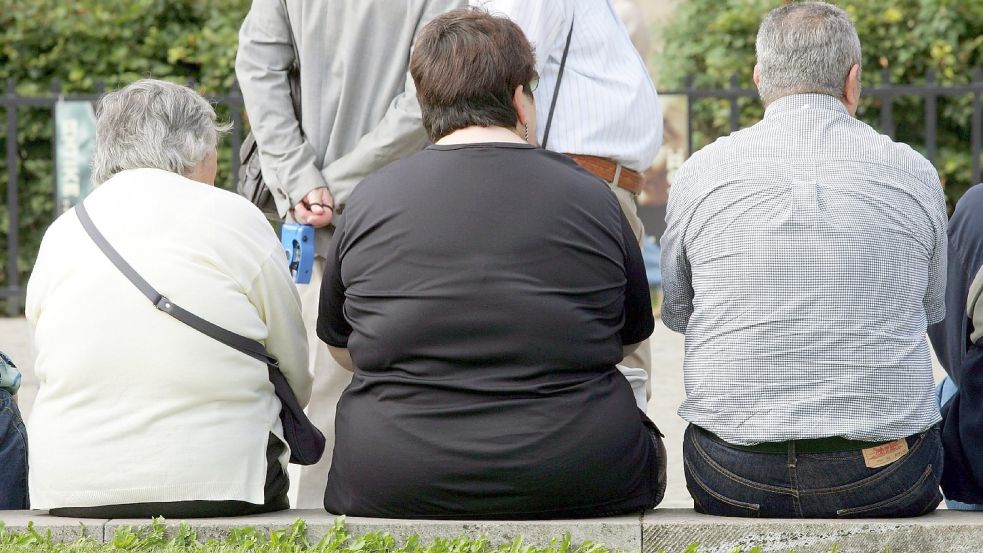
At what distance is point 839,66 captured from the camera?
126 inches

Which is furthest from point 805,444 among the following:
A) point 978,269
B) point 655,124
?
point 655,124

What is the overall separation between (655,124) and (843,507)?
153 centimetres

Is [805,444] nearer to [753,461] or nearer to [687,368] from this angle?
[753,461]

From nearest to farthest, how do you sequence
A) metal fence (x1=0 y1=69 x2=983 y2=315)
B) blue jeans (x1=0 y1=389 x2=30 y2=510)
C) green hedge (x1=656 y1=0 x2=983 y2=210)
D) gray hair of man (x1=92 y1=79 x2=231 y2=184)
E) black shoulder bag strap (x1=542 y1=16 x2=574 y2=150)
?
gray hair of man (x1=92 y1=79 x2=231 y2=184), blue jeans (x1=0 y1=389 x2=30 y2=510), black shoulder bag strap (x1=542 y1=16 x2=574 y2=150), metal fence (x1=0 y1=69 x2=983 y2=315), green hedge (x1=656 y1=0 x2=983 y2=210)

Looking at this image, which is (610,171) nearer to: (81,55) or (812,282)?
(812,282)

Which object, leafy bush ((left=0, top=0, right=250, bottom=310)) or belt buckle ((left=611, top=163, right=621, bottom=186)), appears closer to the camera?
belt buckle ((left=611, top=163, right=621, bottom=186))

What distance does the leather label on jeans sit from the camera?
3027 millimetres

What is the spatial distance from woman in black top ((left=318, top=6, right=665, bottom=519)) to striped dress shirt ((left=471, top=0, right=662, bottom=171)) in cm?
88

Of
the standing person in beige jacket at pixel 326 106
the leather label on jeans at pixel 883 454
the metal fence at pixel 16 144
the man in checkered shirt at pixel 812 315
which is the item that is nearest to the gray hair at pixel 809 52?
the man in checkered shirt at pixel 812 315

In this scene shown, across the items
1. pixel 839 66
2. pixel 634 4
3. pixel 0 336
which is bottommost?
pixel 0 336

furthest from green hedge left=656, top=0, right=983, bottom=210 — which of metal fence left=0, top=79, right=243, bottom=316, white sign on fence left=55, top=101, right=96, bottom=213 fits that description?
white sign on fence left=55, top=101, right=96, bottom=213

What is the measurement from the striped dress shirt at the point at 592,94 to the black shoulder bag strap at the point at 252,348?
3.81 feet

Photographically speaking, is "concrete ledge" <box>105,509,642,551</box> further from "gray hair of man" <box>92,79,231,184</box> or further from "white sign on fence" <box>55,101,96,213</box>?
"white sign on fence" <box>55,101,96,213</box>

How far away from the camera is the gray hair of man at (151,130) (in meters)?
3.33
